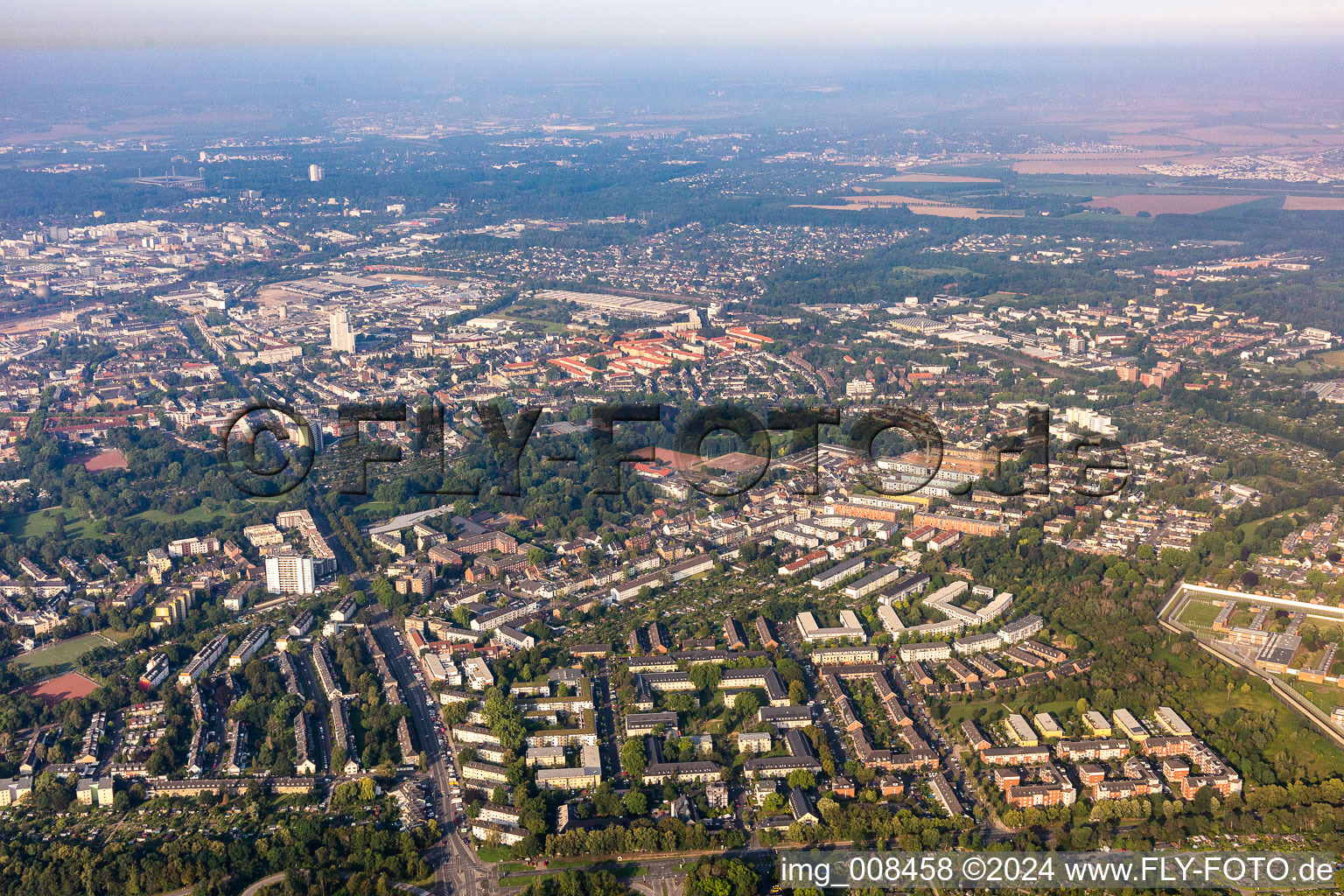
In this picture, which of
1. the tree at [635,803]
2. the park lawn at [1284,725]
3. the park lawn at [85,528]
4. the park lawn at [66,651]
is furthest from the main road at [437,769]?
the park lawn at [1284,725]

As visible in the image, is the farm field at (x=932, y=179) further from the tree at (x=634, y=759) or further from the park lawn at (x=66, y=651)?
the tree at (x=634, y=759)

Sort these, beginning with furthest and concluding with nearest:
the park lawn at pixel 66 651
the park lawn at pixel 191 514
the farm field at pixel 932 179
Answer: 1. the farm field at pixel 932 179
2. the park lawn at pixel 191 514
3. the park lawn at pixel 66 651

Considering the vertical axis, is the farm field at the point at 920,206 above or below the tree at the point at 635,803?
below

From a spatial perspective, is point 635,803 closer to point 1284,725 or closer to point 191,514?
point 1284,725

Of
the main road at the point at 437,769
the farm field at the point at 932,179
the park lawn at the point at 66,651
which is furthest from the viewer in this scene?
the farm field at the point at 932,179

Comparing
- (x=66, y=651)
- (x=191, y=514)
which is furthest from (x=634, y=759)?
(x=191, y=514)

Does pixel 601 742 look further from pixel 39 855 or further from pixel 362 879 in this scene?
pixel 39 855

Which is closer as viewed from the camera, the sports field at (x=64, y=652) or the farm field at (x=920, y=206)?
the sports field at (x=64, y=652)

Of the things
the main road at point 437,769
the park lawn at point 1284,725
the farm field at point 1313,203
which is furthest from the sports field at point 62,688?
the farm field at point 1313,203

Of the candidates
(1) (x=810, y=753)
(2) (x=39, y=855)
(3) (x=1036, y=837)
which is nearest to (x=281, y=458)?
(2) (x=39, y=855)

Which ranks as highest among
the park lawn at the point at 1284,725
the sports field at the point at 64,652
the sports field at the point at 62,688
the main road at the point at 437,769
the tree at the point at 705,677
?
the park lawn at the point at 1284,725
